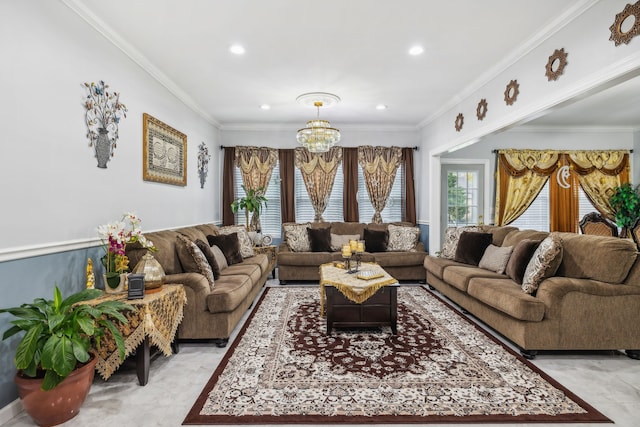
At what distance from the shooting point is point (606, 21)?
2445 mm

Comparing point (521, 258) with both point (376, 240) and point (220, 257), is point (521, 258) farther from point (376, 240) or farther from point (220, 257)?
point (220, 257)

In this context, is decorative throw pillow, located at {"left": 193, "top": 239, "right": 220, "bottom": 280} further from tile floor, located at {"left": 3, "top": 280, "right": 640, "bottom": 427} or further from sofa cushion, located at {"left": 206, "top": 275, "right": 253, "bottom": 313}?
tile floor, located at {"left": 3, "top": 280, "right": 640, "bottom": 427}

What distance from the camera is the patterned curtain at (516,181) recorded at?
6.41 meters

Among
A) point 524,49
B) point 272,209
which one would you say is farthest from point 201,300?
point 524,49

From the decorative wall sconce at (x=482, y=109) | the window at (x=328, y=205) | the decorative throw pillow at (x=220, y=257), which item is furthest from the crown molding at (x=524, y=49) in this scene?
the decorative throw pillow at (x=220, y=257)

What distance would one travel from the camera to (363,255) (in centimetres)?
552

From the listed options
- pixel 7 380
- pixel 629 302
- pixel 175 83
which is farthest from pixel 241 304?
pixel 629 302

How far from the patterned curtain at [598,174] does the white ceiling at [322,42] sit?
139 inches

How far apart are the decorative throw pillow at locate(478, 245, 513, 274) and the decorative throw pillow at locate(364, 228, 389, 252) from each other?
6.11 ft

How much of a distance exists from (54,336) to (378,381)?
204 cm

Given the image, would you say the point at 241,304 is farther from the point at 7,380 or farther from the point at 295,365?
the point at 7,380

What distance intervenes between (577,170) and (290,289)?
6019 millimetres

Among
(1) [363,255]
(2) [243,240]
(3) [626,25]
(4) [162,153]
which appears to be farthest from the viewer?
(1) [363,255]

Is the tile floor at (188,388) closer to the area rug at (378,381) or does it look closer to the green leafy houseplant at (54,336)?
the area rug at (378,381)
